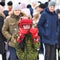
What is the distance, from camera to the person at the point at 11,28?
938 centimetres

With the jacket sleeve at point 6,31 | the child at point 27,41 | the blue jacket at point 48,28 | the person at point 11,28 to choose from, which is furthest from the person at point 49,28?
the child at point 27,41

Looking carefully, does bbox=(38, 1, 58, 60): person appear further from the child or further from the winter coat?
the child

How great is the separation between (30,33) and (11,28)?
79cm

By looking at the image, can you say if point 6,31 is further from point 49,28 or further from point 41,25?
point 49,28

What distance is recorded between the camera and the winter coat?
9375 millimetres

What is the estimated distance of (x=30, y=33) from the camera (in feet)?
28.8

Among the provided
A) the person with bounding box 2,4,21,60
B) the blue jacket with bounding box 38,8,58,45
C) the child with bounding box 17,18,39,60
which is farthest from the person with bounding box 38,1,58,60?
the child with bounding box 17,18,39,60

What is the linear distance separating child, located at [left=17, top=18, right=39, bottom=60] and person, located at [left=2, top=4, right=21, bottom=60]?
23.5 inches

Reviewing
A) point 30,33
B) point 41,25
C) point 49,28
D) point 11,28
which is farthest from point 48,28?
point 30,33

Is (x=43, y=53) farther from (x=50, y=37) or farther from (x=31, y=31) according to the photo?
(x=31, y=31)

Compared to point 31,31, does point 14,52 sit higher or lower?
lower

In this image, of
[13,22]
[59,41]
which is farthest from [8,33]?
[59,41]

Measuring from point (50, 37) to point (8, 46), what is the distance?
1081 millimetres

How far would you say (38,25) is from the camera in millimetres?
9820
